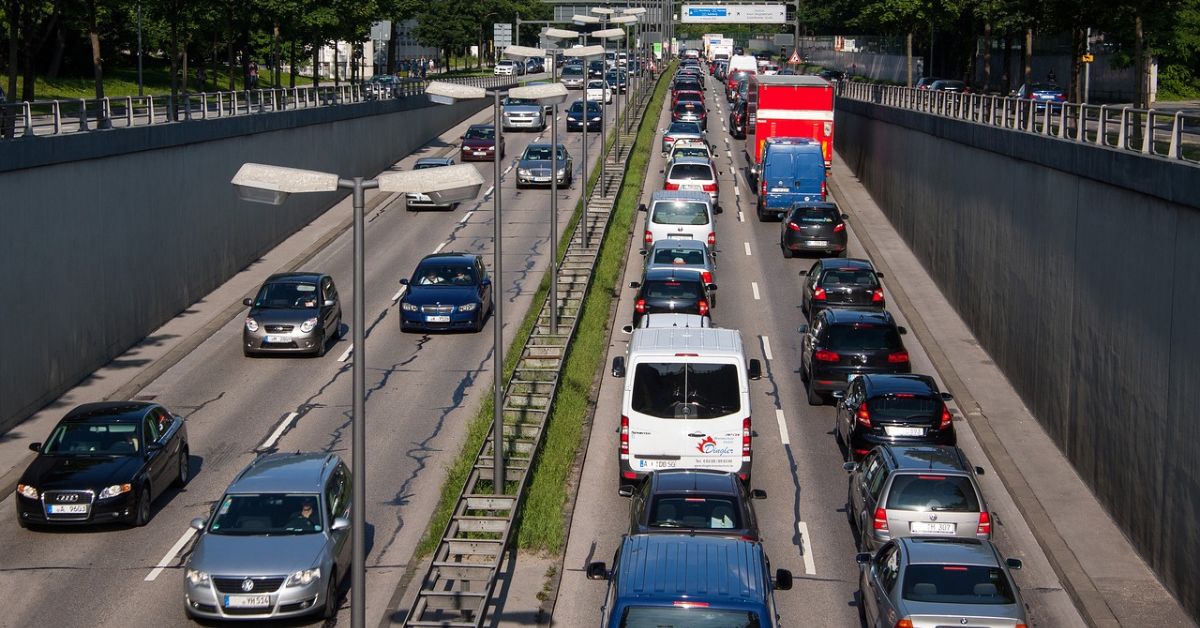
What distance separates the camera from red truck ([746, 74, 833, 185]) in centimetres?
4750

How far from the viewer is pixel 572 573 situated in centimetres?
1753

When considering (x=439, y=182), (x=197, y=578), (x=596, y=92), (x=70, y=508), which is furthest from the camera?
(x=596, y=92)

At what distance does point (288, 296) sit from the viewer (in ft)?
98.8

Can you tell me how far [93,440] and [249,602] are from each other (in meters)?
6.07

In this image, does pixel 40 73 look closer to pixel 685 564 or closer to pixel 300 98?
pixel 300 98

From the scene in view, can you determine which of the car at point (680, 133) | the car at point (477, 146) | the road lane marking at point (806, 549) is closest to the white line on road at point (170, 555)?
the road lane marking at point (806, 549)

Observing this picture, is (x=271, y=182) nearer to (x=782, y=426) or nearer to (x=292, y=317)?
(x=782, y=426)

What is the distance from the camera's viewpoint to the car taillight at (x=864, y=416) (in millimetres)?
20969

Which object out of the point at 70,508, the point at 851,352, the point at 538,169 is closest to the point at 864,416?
the point at 851,352

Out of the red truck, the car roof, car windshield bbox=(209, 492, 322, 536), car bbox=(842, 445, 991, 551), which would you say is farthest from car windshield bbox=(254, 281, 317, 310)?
the red truck

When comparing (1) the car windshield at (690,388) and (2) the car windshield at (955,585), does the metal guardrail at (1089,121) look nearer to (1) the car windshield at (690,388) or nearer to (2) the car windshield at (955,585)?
(1) the car windshield at (690,388)

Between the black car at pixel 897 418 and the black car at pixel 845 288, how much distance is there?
913 cm

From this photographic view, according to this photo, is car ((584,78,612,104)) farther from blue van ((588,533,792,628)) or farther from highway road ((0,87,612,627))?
blue van ((588,533,792,628))

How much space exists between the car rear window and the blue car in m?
16.4
